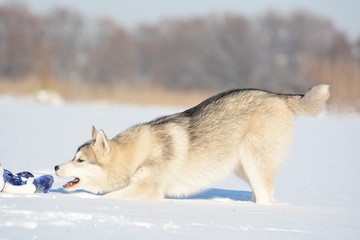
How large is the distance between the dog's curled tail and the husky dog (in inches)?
0.5

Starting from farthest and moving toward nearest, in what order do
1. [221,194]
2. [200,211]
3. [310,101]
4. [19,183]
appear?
[221,194]
[310,101]
[19,183]
[200,211]

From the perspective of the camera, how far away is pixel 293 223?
6086 millimetres

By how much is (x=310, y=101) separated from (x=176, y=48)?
190 feet

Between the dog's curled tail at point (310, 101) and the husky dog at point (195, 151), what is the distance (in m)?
0.01

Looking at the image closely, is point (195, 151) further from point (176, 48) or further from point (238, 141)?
point (176, 48)

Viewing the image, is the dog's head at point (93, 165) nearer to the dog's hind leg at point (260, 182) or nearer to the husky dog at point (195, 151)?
the husky dog at point (195, 151)

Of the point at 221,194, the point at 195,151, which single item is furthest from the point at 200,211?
the point at 221,194

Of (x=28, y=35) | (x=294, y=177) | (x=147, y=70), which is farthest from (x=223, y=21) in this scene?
(x=294, y=177)

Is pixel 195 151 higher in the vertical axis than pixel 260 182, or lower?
higher

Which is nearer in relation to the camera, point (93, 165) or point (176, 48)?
point (93, 165)

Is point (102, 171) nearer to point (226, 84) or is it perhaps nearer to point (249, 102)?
point (249, 102)

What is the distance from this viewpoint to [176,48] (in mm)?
65375

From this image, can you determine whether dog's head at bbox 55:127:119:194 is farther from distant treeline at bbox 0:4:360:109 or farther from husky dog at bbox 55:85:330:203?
distant treeline at bbox 0:4:360:109

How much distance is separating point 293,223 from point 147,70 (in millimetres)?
59474
